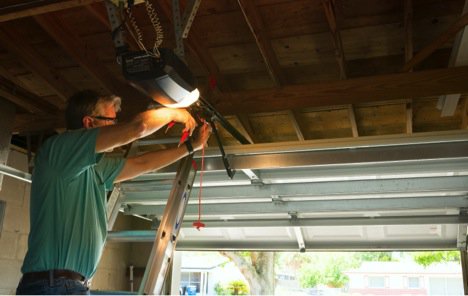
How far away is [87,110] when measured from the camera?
1.84m

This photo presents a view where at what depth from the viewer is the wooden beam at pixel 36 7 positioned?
6.04 feet

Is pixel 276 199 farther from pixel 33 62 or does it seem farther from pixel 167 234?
pixel 33 62

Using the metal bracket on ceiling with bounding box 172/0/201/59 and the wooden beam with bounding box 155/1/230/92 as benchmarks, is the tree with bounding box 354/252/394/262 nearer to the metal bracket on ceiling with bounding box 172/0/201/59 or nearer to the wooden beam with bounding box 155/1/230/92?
the wooden beam with bounding box 155/1/230/92

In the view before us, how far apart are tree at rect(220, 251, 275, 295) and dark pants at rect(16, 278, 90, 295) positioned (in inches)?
384

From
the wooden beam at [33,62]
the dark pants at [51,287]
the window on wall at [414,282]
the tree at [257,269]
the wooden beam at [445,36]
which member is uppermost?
the wooden beam at [33,62]

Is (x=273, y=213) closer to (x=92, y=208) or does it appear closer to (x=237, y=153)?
(x=237, y=153)

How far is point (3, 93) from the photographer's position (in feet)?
9.11

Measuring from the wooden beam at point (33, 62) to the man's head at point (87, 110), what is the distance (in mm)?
947

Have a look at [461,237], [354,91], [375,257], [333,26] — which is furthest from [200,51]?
[375,257]

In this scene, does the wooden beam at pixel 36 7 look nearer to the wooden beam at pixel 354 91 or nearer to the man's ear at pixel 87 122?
the man's ear at pixel 87 122

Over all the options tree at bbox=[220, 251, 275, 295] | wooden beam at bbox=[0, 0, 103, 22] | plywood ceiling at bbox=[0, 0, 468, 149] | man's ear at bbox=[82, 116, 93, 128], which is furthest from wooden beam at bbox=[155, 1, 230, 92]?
tree at bbox=[220, 251, 275, 295]

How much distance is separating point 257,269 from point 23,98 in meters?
9.27

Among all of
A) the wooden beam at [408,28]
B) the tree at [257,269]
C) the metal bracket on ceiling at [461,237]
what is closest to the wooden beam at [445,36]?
the wooden beam at [408,28]

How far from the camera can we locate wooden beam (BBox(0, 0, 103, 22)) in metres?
1.84
